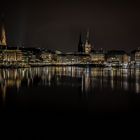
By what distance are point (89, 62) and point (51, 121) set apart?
507 feet

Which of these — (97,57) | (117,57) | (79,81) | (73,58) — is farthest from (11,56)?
(79,81)

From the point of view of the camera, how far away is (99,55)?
169375mm

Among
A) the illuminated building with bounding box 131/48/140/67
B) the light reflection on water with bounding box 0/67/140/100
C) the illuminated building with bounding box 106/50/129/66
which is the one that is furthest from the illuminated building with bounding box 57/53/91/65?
the light reflection on water with bounding box 0/67/140/100

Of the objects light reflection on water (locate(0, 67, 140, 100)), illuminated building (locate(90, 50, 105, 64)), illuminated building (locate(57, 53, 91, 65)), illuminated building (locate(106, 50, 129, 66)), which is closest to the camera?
light reflection on water (locate(0, 67, 140, 100))

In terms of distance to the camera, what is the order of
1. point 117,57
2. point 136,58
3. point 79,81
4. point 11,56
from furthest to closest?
1. point 117,57
2. point 136,58
3. point 11,56
4. point 79,81

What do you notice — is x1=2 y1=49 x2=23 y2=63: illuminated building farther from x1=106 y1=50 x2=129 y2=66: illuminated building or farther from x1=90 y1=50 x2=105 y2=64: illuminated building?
x1=106 y1=50 x2=129 y2=66: illuminated building

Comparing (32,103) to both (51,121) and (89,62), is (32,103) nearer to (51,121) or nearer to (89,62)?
(51,121)

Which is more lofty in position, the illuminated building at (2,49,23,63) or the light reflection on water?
the illuminated building at (2,49,23,63)

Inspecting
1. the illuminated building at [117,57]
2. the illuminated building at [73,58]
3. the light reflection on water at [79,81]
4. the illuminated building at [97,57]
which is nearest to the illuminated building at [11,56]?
the illuminated building at [73,58]

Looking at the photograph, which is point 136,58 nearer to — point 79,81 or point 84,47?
point 84,47

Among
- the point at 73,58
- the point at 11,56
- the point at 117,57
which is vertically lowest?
the point at 73,58

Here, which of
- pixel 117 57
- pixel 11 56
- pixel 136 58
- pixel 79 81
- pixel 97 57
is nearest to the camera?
pixel 79 81

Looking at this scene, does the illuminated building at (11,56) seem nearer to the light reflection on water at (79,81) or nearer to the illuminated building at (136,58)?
the illuminated building at (136,58)

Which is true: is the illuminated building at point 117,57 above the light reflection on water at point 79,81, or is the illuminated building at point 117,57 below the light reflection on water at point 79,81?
above
